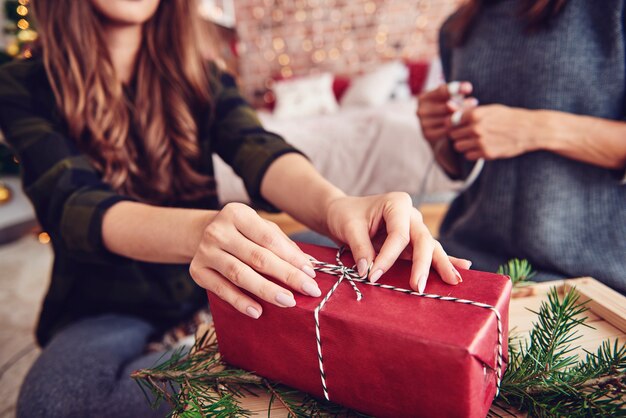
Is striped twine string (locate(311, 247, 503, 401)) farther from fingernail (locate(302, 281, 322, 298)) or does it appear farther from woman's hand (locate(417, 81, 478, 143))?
woman's hand (locate(417, 81, 478, 143))

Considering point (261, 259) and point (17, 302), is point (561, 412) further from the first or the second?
point (17, 302)

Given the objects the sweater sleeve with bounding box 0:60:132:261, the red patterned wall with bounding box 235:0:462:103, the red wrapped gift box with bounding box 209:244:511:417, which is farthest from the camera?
the red patterned wall with bounding box 235:0:462:103

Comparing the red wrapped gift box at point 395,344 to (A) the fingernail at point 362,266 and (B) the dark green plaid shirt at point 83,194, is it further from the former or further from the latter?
(B) the dark green plaid shirt at point 83,194

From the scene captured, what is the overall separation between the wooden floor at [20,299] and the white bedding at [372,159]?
17cm

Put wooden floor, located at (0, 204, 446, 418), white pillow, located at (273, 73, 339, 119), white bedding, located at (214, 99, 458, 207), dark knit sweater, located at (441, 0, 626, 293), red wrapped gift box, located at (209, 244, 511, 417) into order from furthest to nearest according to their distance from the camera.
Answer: white pillow, located at (273, 73, 339, 119), white bedding, located at (214, 99, 458, 207), wooden floor, located at (0, 204, 446, 418), dark knit sweater, located at (441, 0, 626, 293), red wrapped gift box, located at (209, 244, 511, 417)

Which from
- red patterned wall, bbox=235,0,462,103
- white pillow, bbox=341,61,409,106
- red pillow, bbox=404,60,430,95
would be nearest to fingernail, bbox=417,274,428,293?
white pillow, bbox=341,61,409,106

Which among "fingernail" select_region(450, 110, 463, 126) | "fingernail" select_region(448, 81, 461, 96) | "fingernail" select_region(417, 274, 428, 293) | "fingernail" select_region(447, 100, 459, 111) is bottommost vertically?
"fingernail" select_region(417, 274, 428, 293)

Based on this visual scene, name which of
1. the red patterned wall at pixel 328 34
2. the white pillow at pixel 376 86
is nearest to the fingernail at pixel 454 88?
the white pillow at pixel 376 86

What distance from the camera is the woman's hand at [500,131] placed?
30.9 inches

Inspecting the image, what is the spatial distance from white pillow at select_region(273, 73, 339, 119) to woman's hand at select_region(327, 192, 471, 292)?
276cm

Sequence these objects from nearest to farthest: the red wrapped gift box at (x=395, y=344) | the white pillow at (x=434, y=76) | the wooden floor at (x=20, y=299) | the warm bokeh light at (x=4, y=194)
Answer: the red wrapped gift box at (x=395, y=344)
the wooden floor at (x=20, y=299)
the warm bokeh light at (x=4, y=194)
the white pillow at (x=434, y=76)

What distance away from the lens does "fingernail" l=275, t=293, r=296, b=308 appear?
394 millimetres

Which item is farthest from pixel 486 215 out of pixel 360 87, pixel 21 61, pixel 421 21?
pixel 421 21

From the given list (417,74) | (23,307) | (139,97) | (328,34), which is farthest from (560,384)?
(328,34)
